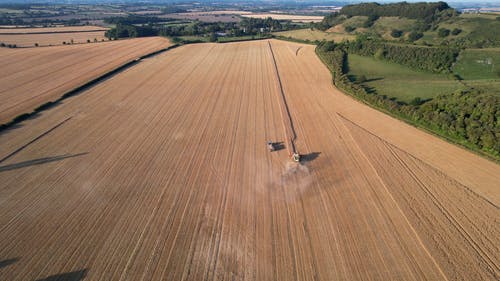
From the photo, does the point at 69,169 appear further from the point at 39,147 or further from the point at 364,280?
the point at 364,280

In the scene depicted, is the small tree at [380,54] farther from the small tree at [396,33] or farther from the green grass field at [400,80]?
the small tree at [396,33]

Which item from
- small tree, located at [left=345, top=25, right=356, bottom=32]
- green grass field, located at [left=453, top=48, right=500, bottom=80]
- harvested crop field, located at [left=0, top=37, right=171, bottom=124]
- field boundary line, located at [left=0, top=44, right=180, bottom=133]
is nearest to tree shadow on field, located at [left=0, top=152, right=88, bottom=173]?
field boundary line, located at [left=0, top=44, right=180, bottom=133]

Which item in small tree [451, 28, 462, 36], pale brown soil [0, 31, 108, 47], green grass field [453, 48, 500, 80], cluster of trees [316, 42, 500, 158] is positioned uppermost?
small tree [451, 28, 462, 36]

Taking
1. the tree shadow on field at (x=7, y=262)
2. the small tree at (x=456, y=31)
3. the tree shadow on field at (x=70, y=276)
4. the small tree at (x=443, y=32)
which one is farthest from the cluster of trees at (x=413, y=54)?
the tree shadow on field at (x=7, y=262)

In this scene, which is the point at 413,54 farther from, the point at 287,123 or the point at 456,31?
the point at 287,123

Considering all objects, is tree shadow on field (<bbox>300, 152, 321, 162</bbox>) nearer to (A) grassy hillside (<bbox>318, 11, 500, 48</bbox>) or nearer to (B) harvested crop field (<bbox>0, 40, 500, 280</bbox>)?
(B) harvested crop field (<bbox>0, 40, 500, 280</bbox>)

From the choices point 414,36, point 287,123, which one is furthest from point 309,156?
point 414,36
